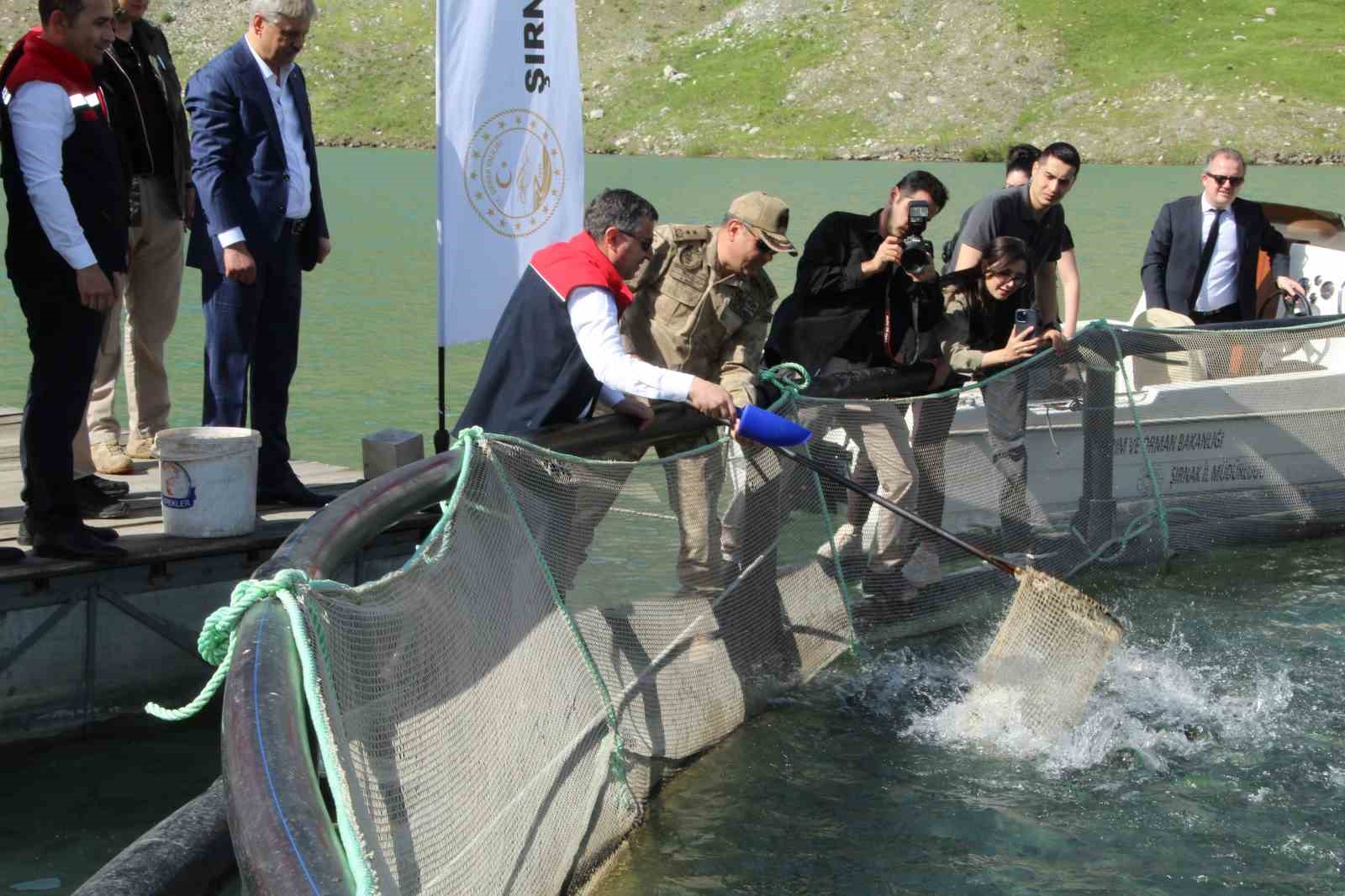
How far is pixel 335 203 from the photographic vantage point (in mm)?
42375

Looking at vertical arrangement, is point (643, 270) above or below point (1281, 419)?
above

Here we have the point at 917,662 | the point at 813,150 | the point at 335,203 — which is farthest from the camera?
the point at 813,150

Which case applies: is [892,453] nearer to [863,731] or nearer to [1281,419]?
[863,731]

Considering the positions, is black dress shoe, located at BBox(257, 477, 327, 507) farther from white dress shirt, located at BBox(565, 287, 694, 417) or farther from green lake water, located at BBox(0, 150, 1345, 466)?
white dress shirt, located at BBox(565, 287, 694, 417)

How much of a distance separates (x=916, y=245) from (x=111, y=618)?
12.2ft

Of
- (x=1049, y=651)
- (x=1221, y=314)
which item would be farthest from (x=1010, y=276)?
(x=1221, y=314)

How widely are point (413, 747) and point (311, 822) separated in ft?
3.53

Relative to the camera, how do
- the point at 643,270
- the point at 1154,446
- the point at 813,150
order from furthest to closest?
the point at 813,150 → the point at 1154,446 → the point at 643,270

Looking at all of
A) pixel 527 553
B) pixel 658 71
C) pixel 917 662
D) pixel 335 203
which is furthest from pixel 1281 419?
pixel 658 71

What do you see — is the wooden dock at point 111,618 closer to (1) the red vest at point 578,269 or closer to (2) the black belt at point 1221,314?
(1) the red vest at point 578,269

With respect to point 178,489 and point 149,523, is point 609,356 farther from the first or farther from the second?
point 149,523

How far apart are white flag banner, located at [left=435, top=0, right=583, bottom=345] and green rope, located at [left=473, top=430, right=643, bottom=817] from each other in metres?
2.78

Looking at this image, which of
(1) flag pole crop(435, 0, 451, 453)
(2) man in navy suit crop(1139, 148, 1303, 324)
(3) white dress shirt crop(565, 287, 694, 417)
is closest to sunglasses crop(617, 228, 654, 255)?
(3) white dress shirt crop(565, 287, 694, 417)

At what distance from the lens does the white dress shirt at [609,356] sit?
534 centimetres
